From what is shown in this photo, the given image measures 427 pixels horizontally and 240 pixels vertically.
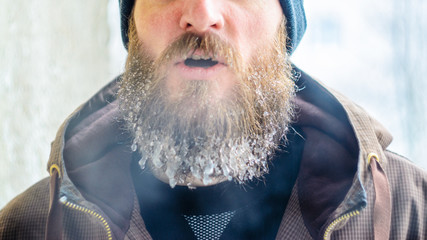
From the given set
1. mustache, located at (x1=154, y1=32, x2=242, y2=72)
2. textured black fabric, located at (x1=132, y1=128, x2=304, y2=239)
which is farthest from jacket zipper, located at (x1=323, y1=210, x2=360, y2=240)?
mustache, located at (x1=154, y1=32, x2=242, y2=72)

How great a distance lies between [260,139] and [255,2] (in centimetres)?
35

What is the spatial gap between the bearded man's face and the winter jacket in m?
0.10

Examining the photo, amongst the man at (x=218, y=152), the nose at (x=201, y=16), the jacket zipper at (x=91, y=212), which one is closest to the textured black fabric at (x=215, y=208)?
the man at (x=218, y=152)

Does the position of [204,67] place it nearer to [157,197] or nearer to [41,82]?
[157,197]

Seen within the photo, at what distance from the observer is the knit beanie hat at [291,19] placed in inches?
37.2

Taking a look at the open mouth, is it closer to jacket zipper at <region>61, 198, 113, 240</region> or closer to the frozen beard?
the frozen beard

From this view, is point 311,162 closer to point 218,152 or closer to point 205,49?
point 218,152

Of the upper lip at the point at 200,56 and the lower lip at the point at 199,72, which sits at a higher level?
the upper lip at the point at 200,56

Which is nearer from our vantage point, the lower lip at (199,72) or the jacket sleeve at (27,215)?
the lower lip at (199,72)

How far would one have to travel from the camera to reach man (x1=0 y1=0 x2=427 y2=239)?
77 centimetres

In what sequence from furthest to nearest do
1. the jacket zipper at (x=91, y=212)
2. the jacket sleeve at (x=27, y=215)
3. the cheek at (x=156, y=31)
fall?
the jacket sleeve at (x=27, y=215), the cheek at (x=156, y=31), the jacket zipper at (x=91, y=212)

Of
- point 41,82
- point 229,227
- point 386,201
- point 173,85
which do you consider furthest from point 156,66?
point 41,82

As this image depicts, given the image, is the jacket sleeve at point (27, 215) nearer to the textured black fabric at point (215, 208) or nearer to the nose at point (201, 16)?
the textured black fabric at point (215, 208)

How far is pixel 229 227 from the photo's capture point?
2.73 ft
